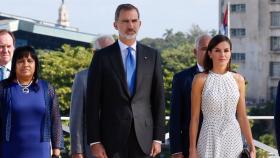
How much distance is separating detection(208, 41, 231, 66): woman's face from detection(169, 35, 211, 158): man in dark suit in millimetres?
443

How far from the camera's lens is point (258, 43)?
66688 millimetres

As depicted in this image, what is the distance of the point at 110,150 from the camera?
5398 millimetres

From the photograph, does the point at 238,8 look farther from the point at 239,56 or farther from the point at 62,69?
the point at 62,69

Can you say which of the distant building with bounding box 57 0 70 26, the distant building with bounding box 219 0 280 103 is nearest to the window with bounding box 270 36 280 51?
the distant building with bounding box 219 0 280 103

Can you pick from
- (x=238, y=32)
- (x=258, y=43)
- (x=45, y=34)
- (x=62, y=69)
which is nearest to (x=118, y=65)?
(x=62, y=69)

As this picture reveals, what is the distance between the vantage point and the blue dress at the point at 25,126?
5551 mm

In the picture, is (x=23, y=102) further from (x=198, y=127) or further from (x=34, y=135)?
(x=198, y=127)

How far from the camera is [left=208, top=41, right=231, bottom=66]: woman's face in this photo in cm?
532

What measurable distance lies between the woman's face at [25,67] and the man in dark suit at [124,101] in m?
0.47

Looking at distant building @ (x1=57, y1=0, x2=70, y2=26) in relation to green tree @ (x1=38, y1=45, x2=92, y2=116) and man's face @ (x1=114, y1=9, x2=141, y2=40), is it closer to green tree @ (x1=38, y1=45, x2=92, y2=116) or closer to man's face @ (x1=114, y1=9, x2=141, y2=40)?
green tree @ (x1=38, y1=45, x2=92, y2=116)

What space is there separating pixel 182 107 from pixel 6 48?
1.45 meters

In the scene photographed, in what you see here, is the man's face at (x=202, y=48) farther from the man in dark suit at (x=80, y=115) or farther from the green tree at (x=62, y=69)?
the green tree at (x=62, y=69)

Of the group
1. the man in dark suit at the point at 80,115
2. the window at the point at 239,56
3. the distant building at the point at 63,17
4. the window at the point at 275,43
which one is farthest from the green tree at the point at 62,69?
the distant building at the point at 63,17

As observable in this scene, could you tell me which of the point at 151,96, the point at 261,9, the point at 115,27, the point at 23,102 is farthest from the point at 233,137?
the point at 261,9
